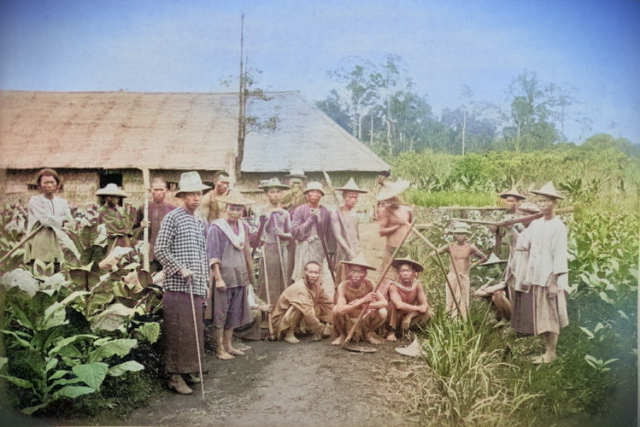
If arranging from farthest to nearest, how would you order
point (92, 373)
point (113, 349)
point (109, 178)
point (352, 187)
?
1. point (109, 178)
2. point (352, 187)
3. point (113, 349)
4. point (92, 373)

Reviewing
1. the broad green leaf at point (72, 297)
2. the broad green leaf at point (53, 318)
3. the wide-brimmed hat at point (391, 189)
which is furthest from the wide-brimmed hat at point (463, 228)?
the broad green leaf at point (53, 318)

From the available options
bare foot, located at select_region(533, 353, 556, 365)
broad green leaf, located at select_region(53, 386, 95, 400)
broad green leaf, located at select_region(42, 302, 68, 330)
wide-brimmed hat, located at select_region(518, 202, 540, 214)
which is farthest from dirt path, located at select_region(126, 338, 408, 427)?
wide-brimmed hat, located at select_region(518, 202, 540, 214)

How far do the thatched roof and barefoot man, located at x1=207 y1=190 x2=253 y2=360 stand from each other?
40 centimetres

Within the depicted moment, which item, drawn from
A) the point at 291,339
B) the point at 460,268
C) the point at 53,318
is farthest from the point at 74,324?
the point at 460,268

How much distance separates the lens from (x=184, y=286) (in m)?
4.22

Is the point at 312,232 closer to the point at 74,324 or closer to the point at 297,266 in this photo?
the point at 297,266

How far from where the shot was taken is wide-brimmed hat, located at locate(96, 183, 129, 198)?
4599mm

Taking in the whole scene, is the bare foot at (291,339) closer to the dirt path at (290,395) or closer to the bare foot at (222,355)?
the dirt path at (290,395)

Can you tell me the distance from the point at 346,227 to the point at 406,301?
707mm

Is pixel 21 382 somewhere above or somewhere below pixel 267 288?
below

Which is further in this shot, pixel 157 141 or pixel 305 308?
pixel 157 141

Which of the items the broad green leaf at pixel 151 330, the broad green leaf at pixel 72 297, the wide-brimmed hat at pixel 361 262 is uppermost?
the wide-brimmed hat at pixel 361 262

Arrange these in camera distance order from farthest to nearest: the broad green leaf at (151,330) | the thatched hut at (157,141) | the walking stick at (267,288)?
the walking stick at (267,288), the thatched hut at (157,141), the broad green leaf at (151,330)

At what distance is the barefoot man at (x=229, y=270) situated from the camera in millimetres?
4523
